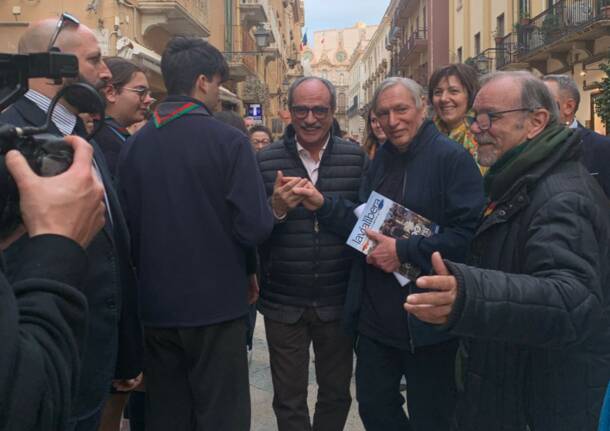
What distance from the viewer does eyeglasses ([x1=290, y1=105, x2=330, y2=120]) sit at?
11.2 feet

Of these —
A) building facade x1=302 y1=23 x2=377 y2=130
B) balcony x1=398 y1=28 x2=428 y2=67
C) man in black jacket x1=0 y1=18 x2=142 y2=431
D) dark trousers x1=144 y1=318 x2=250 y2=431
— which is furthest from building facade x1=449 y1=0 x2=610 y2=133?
building facade x1=302 y1=23 x2=377 y2=130

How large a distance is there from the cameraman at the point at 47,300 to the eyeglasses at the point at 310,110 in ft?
7.28

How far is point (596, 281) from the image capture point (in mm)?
1875

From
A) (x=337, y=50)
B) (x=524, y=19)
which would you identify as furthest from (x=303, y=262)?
(x=337, y=50)

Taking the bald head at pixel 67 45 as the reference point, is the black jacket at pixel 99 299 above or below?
below

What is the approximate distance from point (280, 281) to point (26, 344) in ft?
7.65

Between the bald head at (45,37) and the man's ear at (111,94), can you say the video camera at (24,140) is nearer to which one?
the bald head at (45,37)

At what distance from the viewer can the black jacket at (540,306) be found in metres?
1.77

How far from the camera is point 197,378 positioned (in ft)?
9.39

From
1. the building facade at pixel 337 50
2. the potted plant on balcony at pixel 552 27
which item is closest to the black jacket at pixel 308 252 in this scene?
the potted plant on balcony at pixel 552 27

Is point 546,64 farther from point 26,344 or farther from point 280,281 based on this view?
point 26,344

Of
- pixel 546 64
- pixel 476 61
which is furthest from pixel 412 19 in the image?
pixel 546 64

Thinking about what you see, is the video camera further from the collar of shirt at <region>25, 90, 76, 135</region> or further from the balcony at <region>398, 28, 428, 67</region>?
the balcony at <region>398, 28, 428, 67</region>

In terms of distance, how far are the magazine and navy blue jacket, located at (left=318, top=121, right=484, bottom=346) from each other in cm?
5
